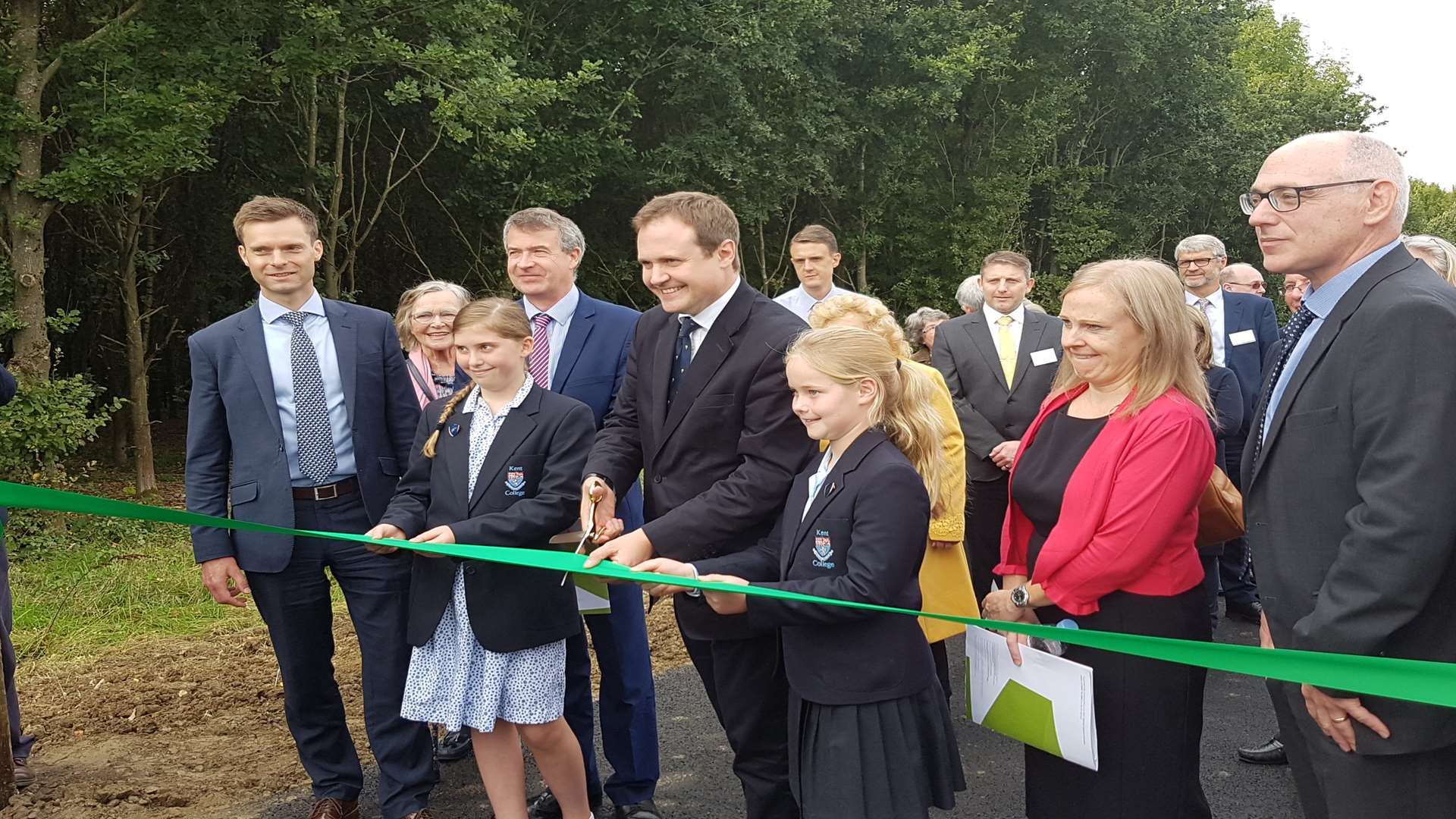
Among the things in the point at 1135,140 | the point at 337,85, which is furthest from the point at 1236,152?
the point at 337,85

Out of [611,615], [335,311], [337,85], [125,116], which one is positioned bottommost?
[611,615]

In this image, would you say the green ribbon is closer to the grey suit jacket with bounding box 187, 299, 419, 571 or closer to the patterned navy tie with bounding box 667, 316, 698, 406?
the patterned navy tie with bounding box 667, 316, 698, 406

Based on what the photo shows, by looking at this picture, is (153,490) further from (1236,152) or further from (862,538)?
(1236,152)

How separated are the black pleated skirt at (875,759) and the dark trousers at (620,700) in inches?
54.2

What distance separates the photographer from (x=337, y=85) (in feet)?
50.2

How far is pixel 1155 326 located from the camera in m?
3.12

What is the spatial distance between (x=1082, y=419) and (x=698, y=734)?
2.77 metres

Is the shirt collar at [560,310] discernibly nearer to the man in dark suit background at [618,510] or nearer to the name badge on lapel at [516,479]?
the man in dark suit background at [618,510]

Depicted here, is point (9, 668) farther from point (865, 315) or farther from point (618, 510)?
point (865, 315)

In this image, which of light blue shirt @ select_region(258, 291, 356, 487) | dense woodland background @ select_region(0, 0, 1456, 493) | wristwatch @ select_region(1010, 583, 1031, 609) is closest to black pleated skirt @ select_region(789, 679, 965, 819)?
wristwatch @ select_region(1010, 583, 1031, 609)

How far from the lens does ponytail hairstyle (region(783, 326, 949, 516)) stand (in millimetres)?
3033

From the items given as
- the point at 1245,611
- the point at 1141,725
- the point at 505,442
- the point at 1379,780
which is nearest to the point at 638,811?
the point at 505,442

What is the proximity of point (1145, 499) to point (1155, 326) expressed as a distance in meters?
0.50

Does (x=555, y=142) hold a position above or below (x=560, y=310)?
above
